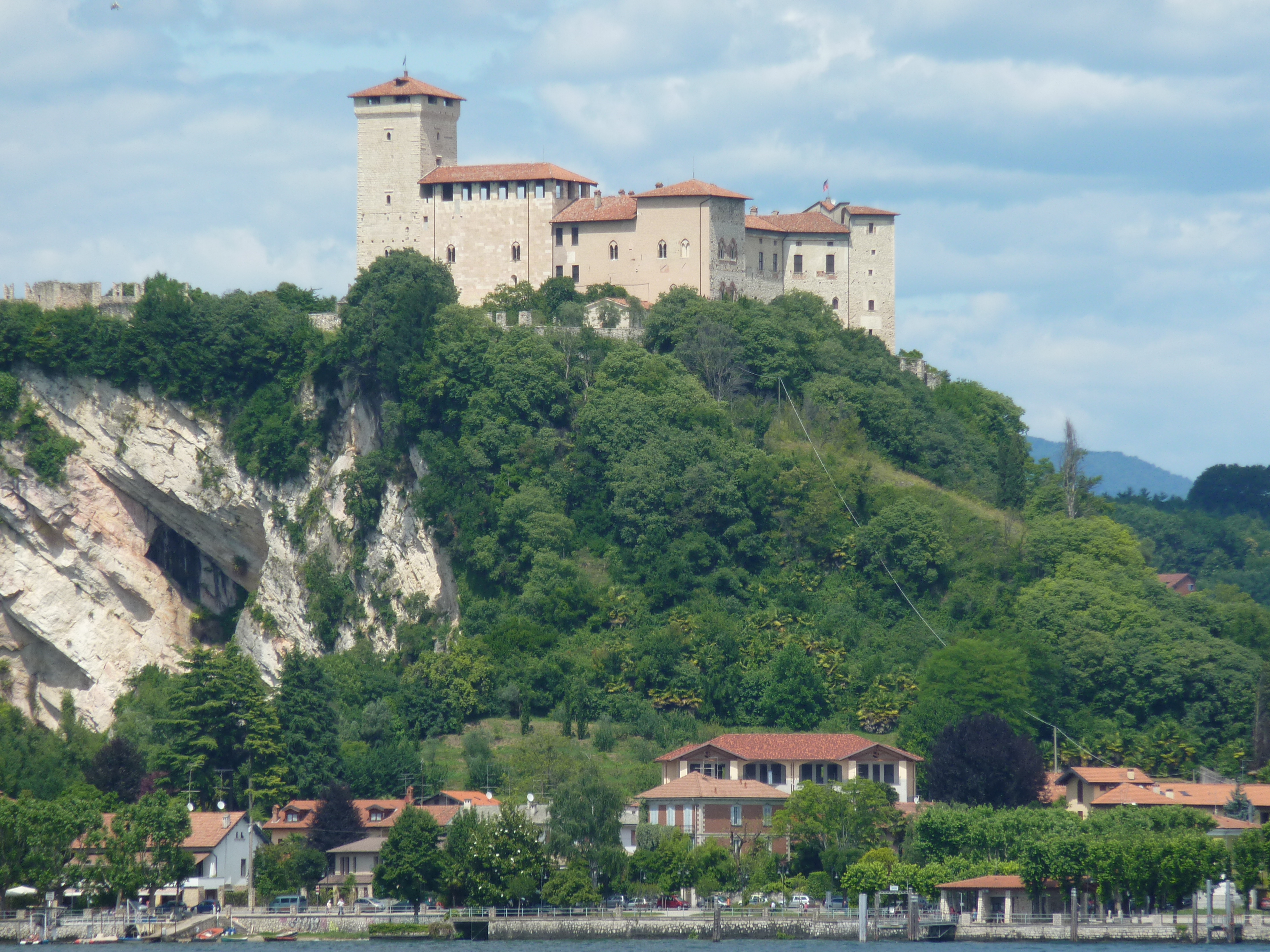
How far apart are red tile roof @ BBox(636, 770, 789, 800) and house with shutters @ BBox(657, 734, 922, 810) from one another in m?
0.94

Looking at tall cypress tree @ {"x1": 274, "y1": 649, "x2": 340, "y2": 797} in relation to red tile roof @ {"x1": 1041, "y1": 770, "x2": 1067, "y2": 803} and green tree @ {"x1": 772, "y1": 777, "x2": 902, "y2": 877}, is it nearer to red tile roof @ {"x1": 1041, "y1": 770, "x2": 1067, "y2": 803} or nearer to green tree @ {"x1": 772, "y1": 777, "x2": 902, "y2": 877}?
green tree @ {"x1": 772, "y1": 777, "x2": 902, "y2": 877}

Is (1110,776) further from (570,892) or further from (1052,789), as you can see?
(570,892)

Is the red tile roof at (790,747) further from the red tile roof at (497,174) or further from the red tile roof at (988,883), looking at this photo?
the red tile roof at (497,174)

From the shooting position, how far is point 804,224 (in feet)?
349

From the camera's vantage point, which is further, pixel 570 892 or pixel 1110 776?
pixel 1110 776

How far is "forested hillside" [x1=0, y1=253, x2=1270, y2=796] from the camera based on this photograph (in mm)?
84188

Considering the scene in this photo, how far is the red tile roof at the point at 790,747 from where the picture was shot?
7969cm

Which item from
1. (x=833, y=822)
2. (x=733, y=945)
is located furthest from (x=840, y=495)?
(x=733, y=945)

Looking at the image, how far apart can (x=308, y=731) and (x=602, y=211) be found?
30244 mm

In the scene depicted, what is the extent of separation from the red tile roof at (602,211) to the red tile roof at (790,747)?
28.7 metres

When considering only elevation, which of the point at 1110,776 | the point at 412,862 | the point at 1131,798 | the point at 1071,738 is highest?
the point at 1071,738

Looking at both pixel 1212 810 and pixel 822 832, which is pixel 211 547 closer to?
pixel 822 832

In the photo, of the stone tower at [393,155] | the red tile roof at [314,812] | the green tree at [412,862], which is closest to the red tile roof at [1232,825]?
the green tree at [412,862]

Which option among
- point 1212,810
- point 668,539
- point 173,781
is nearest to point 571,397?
point 668,539
